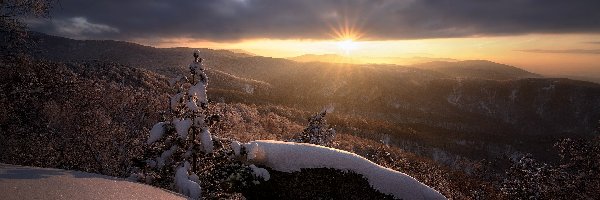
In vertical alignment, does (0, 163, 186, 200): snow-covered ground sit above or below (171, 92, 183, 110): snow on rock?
below

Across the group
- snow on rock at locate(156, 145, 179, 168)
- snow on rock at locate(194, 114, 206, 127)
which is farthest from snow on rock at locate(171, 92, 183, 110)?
snow on rock at locate(156, 145, 179, 168)

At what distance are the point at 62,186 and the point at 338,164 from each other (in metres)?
7.68

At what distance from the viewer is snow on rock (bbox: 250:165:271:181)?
12.4 m

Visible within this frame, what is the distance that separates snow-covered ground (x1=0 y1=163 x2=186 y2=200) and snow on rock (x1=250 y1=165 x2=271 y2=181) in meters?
3.82

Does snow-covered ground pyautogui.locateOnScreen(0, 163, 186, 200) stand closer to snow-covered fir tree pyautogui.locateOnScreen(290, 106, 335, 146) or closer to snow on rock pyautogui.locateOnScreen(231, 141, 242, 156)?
snow on rock pyautogui.locateOnScreen(231, 141, 242, 156)

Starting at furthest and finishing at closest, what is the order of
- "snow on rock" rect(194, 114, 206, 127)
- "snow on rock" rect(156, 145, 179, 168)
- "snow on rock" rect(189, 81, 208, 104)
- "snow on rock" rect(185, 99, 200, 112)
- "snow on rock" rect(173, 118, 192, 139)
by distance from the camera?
1. "snow on rock" rect(156, 145, 179, 168)
2. "snow on rock" rect(194, 114, 206, 127)
3. "snow on rock" rect(173, 118, 192, 139)
4. "snow on rock" rect(189, 81, 208, 104)
5. "snow on rock" rect(185, 99, 200, 112)

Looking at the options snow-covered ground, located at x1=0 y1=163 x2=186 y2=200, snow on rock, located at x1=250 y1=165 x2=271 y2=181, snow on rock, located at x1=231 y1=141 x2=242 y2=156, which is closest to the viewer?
snow-covered ground, located at x1=0 y1=163 x2=186 y2=200

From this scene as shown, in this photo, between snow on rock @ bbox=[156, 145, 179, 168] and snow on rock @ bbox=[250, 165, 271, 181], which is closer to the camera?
snow on rock @ bbox=[156, 145, 179, 168]

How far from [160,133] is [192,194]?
2.16 m

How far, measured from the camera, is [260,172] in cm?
1241

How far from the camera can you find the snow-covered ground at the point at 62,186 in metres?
6.51

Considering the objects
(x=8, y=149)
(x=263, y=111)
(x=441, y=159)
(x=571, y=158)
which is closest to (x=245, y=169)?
(x=8, y=149)

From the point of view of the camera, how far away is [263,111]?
5605 inches

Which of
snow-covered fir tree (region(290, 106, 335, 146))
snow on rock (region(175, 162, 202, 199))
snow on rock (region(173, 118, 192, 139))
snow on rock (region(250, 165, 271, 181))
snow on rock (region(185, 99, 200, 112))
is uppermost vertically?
snow on rock (region(185, 99, 200, 112))
